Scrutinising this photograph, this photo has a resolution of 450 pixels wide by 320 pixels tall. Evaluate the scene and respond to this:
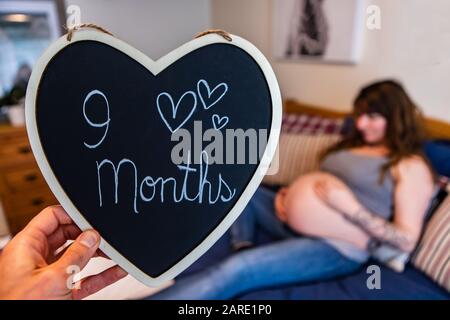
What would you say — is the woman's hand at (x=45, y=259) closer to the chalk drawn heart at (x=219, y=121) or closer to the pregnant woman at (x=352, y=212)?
the chalk drawn heart at (x=219, y=121)

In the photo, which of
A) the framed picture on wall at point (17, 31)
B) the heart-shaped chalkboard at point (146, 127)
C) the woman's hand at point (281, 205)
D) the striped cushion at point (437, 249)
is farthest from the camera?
the framed picture on wall at point (17, 31)

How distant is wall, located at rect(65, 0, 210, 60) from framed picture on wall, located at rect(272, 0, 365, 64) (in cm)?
102

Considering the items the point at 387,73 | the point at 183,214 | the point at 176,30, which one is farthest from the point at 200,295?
the point at 387,73

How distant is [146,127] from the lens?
36 cm

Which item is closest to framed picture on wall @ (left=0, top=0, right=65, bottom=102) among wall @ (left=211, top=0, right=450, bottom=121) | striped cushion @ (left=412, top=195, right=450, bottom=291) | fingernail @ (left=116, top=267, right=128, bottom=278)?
wall @ (left=211, top=0, right=450, bottom=121)

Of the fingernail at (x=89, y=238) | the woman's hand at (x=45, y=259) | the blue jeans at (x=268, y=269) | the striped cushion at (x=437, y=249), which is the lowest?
the blue jeans at (x=268, y=269)

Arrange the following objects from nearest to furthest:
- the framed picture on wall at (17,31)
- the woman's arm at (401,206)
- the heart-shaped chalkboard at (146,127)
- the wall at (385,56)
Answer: the heart-shaped chalkboard at (146,127) → the wall at (385,56) → the woman's arm at (401,206) → the framed picture on wall at (17,31)

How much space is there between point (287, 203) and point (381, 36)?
868 millimetres

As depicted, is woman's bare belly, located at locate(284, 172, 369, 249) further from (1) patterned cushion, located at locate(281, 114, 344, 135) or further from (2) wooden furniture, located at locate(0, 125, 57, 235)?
(2) wooden furniture, located at locate(0, 125, 57, 235)

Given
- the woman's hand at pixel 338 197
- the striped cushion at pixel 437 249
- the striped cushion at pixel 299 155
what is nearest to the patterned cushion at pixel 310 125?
the striped cushion at pixel 299 155

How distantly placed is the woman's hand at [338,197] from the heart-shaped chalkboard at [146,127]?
768 millimetres

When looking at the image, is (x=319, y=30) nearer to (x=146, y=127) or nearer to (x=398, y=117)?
(x=398, y=117)

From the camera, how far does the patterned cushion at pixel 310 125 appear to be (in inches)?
61.4

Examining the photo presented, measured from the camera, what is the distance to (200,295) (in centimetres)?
87
